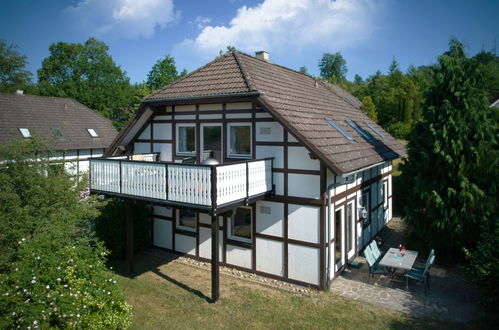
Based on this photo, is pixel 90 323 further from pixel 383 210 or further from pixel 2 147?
pixel 383 210

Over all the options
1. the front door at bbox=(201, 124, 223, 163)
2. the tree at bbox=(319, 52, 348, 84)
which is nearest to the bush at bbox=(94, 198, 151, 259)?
the front door at bbox=(201, 124, 223, 163)

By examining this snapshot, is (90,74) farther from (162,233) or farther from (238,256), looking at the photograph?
(238,256)

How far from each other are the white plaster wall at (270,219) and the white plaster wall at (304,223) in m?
0.28

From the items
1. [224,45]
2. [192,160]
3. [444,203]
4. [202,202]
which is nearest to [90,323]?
[202,202]

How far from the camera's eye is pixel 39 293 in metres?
6.59

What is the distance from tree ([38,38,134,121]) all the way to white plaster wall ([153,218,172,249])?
35974mm

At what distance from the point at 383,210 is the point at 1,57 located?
43076 millimetres

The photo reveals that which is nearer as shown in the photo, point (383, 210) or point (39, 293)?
point (39, 293)

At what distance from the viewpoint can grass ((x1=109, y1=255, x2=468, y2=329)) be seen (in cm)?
833

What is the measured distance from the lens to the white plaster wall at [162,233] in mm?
13180

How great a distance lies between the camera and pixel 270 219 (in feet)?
35.2

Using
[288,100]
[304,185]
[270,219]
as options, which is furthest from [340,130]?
[270,219]

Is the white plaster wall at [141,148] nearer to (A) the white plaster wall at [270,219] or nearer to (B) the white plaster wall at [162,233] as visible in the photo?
(B) the white plaster wall at [162,233]

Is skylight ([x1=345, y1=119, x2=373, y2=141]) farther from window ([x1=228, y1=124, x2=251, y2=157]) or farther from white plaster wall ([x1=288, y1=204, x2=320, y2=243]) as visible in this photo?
white plaster wall ([x1=288, y1=204, x2=320, y2=243])
